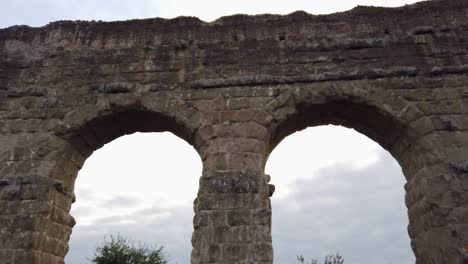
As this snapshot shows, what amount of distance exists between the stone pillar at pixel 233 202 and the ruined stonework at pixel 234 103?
2 cm

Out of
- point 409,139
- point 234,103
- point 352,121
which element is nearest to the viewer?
point 409,139

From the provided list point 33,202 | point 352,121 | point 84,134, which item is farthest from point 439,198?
point 33,202

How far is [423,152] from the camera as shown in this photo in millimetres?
5320

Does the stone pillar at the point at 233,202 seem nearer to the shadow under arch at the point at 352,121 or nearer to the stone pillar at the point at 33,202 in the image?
the shadow under arch at the point at 352,121

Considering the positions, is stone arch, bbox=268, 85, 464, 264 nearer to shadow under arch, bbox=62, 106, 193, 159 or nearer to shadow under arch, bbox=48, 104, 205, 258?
shadow under arch, bbox=62, 106, 193, 159

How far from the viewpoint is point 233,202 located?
506 cm

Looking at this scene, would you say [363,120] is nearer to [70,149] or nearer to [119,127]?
[119,127]

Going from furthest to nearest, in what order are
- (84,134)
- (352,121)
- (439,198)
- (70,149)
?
(352,121) < (84,134) < (70,149) < (439,198)

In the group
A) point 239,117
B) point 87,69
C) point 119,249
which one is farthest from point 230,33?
point 119,249

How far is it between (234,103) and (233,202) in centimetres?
145

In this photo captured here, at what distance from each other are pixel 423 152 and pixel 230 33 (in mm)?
3270

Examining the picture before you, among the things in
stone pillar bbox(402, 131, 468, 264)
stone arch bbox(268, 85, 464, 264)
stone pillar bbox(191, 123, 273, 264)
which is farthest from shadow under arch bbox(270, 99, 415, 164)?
stone pillar bbox(191, 123, 273, 264)

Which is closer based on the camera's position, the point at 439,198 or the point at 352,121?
the point at 439,198

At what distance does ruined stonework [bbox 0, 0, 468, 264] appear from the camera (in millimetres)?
5074
